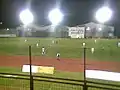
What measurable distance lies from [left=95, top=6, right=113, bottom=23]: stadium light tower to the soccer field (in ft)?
4.80


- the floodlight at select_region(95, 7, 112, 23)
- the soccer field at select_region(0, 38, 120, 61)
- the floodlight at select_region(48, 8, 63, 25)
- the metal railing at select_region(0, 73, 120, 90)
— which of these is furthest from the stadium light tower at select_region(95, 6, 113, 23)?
the metal railing at select_region(0, 73, 120, 90)

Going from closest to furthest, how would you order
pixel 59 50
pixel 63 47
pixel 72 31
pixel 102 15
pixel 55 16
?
1. pixel 59 50
2. pixel 63 47
3. pixel 72 31
4. pixel 102 15
5. pixel 55 16

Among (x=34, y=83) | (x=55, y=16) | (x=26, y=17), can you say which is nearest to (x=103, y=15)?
(x=55, y=16)

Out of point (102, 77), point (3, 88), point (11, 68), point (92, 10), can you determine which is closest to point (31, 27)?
point (92, 10)

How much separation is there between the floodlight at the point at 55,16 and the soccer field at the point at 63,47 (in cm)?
129

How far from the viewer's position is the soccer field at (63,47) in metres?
8.32

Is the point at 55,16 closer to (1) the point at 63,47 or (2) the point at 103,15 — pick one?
(2) the point at 103,15

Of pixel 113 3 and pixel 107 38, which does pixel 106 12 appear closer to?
pixel 113 3

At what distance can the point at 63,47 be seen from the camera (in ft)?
32.5

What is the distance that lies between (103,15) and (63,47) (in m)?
3.56

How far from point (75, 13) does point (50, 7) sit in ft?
4.37

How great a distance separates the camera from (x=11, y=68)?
6527 mm

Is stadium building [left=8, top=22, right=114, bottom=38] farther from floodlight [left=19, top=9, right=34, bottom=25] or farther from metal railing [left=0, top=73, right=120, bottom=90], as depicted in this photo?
metal railing [left=0, top=73, right=120, bottom=90]

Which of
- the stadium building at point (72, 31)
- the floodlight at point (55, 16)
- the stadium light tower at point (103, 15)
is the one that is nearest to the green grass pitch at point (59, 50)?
the stadium building at point (72, 31)
